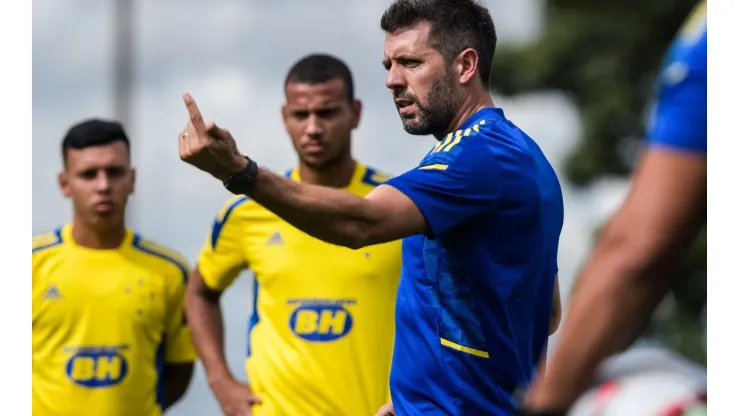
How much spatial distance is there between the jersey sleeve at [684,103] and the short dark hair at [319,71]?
4.57m

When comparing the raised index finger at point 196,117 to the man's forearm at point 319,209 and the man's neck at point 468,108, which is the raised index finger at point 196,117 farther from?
the man's neck at point 468,108

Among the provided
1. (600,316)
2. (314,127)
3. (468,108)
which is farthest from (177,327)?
(600,316)

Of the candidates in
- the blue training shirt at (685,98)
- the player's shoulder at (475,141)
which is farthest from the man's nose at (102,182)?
the blue training shirt at (685,98)

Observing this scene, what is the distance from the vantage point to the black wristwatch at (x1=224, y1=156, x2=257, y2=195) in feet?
14.2

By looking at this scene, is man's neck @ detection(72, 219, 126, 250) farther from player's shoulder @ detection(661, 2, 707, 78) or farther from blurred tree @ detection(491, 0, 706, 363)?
blurred tree @ detection(491, 0, 706, 363)

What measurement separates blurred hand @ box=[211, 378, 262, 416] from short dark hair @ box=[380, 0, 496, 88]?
2.86 meters

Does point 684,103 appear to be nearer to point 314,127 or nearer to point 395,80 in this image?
point 395,80

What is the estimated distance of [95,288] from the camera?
8094 mm

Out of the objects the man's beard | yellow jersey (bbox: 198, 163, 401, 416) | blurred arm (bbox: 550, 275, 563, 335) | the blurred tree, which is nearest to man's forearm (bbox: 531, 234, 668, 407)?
the man's beard

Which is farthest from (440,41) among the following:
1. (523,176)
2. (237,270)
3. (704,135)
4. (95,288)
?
(95,288)

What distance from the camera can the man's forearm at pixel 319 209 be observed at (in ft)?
14.4

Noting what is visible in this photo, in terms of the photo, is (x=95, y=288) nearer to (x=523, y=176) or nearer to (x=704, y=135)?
(x=523, y=176)

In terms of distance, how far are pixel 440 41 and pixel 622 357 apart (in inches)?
87.2

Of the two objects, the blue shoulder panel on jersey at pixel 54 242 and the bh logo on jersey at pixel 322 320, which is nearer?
the bh logo on jersey at pixel 322 320
